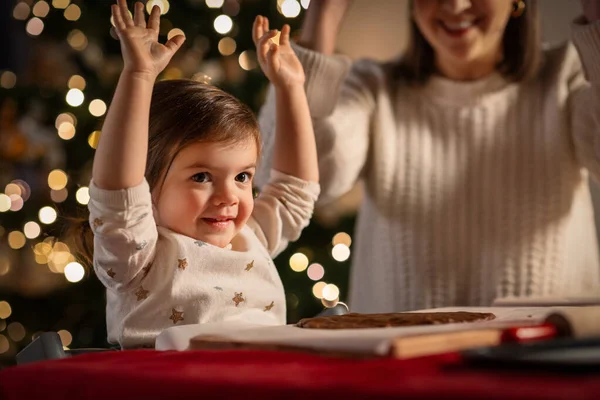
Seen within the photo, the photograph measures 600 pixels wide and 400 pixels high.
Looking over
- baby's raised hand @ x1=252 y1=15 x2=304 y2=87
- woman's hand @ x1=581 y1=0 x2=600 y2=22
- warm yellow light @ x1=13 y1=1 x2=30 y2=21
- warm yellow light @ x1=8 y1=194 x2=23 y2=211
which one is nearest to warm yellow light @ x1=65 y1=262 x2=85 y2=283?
warm yellow light @ x1=8 y1=194 x2=23 y2=211

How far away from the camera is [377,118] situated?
66.5 inches

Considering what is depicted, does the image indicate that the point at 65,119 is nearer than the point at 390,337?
No

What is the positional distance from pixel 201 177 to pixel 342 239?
138cm

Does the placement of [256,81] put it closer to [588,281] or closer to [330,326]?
[588,281]

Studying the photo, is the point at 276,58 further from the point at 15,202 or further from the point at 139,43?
the point at 15,202

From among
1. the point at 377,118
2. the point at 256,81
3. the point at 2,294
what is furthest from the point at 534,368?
the point at 2,294

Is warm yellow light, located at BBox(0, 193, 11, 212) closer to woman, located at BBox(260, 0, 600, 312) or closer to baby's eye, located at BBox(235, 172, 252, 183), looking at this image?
woman, located at BBox(260, 0, 600, 312)

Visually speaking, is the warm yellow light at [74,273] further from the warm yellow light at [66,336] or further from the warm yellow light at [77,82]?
the warm yellow light at [77,82]

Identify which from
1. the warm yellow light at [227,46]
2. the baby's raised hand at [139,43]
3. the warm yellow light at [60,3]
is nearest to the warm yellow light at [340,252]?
the warm yellow light at [227,46]

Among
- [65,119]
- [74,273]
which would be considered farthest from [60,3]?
[74,273]

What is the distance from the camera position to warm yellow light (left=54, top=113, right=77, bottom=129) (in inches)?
82.9

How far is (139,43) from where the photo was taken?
818 millimetres

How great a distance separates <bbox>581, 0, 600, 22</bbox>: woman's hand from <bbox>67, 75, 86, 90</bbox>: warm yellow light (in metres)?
1.36

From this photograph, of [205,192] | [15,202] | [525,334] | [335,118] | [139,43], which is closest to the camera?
[525,334]
